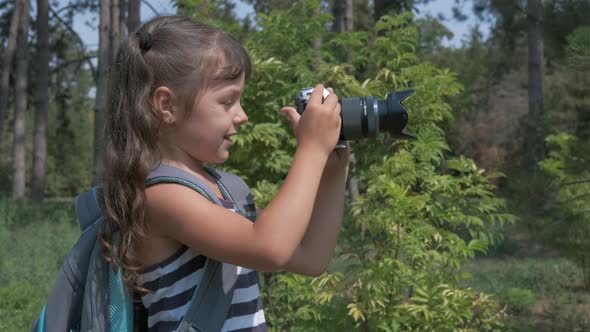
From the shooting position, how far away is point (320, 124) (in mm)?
1378

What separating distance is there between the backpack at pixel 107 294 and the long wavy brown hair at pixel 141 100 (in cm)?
→ 3

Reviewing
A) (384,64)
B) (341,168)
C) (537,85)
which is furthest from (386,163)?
(537,85)

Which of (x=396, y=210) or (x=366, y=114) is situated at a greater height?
(x=366, y=114)

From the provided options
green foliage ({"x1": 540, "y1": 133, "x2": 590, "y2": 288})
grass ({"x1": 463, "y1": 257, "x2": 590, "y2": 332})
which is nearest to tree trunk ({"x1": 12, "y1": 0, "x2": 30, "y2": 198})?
grass ({"x1": 463, "y1": 257, "x2": 590, "y2": 332})

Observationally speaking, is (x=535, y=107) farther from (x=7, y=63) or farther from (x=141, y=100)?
(x=141, y=100)

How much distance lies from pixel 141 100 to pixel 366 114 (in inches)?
17.8

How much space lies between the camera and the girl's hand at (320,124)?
4.48 feet

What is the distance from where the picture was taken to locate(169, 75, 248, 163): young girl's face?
1.42 m

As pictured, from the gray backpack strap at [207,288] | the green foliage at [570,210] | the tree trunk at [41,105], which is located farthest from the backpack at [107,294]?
the tree trunk at [41,105]

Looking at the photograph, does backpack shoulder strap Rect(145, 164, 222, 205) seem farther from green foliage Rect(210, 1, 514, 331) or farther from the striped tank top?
green foliage Rect(210, 1, 514, 331)

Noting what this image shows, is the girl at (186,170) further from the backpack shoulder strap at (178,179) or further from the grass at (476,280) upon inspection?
the grass at (476,280)

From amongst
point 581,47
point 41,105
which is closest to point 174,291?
point 581,47

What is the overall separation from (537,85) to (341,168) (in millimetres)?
14663

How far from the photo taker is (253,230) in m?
1.30
